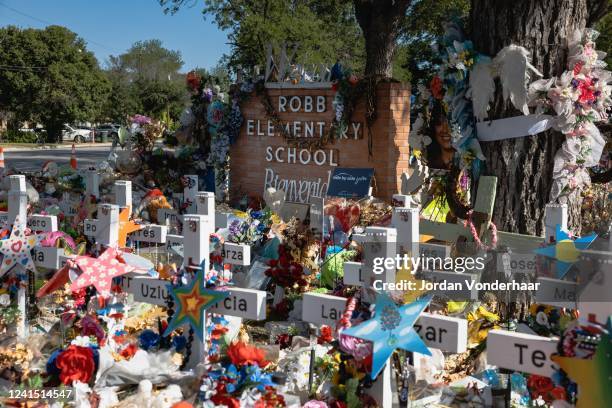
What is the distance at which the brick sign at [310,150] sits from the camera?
9.77 m

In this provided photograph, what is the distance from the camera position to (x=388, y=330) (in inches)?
138

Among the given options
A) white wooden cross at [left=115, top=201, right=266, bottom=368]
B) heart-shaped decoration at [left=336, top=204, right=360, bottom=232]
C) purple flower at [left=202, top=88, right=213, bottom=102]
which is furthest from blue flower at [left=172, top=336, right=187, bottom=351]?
purple flower at [left=202, top=88, right=213, bottom=102]

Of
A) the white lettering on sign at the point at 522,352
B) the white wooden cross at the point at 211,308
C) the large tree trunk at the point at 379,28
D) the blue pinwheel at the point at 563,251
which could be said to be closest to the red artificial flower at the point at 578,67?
the blue pinwheel at the point at 563,251

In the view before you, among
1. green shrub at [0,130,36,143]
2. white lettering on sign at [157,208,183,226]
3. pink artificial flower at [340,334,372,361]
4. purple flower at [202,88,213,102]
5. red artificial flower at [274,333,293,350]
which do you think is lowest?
red artificial flower at [274,333,293,350]

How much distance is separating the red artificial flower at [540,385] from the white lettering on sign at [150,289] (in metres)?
2.27

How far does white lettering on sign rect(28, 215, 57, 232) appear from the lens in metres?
5.68

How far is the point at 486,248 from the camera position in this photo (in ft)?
18.3

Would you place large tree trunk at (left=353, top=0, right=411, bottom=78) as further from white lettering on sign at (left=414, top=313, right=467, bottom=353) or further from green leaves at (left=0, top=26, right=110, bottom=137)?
green leaves at (left=0, top=26, right=110, bottom=137)

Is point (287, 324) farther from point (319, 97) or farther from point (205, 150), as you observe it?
point (205, 150)

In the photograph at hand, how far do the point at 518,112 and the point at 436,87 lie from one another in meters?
0.92

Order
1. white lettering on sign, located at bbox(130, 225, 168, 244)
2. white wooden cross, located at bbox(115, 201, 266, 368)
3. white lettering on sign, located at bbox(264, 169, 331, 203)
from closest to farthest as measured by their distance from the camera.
→ white wooden cross, located at bbox(115, 201, 266, 368), white lettering on sign, located at bbox(130, 225, 168, 244), white lettering on sign, located at bbox(264, 169, 331, 203)

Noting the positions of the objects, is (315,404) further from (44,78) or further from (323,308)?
(44,78)

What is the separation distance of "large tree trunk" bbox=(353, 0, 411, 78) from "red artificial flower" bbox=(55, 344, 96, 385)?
13.1 meters

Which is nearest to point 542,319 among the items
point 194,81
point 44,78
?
point 194,81
